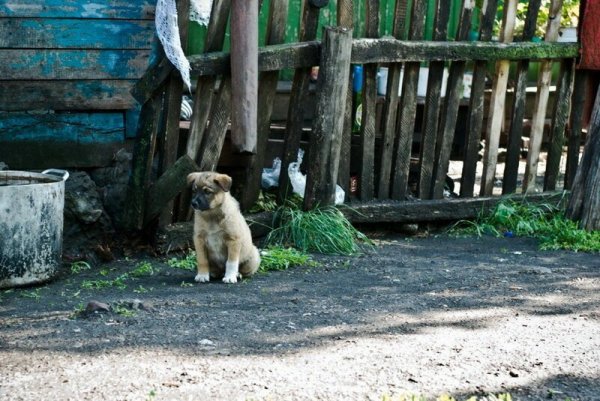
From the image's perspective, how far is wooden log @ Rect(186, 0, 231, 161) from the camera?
720cm

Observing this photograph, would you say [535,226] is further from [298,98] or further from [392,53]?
[298,98]

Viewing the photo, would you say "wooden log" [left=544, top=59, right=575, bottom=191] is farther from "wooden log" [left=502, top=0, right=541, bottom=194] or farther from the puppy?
the puppy

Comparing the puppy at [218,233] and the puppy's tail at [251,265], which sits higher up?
the puppy at [218,233]

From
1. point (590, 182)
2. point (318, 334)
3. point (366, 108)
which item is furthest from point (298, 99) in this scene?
point (318, 334)

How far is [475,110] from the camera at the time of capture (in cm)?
876

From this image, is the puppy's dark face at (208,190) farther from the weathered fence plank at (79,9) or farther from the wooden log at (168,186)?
the weathered fence plank at (79,9)

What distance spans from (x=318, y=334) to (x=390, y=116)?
11.5 feet

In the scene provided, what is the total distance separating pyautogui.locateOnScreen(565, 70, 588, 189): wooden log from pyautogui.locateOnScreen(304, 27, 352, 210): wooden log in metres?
2.61

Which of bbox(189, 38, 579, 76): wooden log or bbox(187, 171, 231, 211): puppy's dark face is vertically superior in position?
bbox(189, 38, 579, 76): wooden log

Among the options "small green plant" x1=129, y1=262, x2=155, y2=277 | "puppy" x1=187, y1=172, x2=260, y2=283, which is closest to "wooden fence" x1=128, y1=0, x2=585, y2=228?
"small green plant" x1=129, y1=262, x2=155, y2=277

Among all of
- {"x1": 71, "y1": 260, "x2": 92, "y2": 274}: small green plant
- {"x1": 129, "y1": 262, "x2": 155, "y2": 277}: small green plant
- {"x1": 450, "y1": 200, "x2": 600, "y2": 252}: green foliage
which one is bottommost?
{"x1": 71, "y1": 260, "x2": 92, "y2": 274}: small green plant

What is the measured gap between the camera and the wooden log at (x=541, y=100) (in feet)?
29.3

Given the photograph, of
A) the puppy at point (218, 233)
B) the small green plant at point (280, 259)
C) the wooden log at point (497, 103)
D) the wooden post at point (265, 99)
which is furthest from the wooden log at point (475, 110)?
the puppy at point (218, 233)

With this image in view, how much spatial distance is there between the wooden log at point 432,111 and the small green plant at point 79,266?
3.10 m
